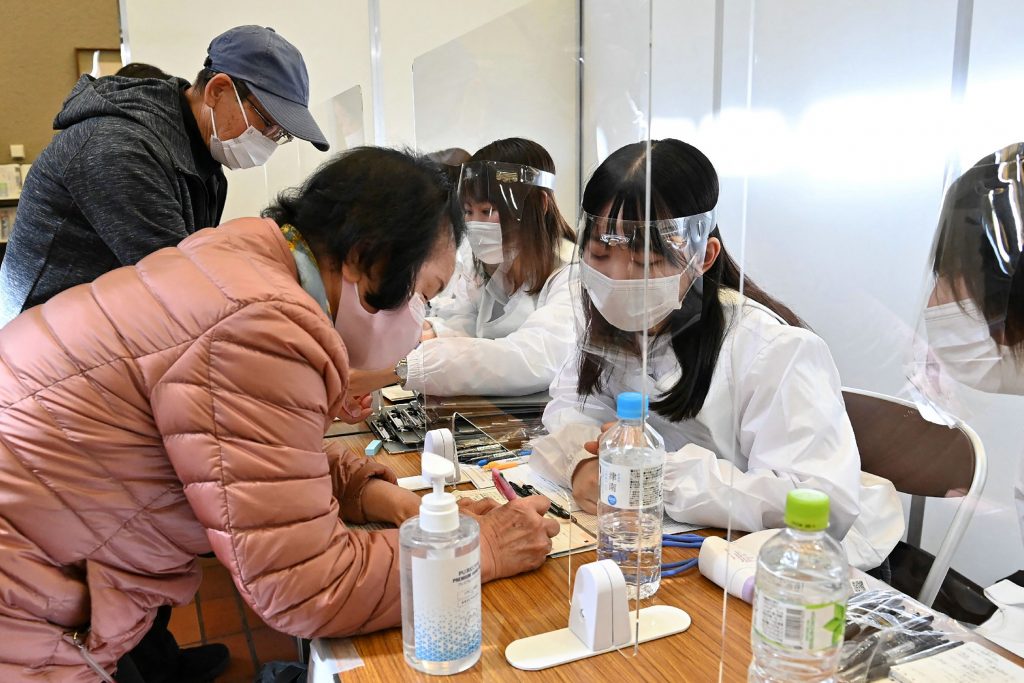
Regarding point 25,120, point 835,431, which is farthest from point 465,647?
point 25,120

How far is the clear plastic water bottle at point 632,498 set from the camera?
845mm

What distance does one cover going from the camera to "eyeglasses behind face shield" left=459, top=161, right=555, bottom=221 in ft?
4.09

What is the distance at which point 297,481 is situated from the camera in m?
0.80

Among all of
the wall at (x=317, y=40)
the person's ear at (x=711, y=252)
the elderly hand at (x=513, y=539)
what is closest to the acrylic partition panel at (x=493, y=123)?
the person's ear at (x=711, y=252)

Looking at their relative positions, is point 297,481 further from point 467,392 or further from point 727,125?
point 467,392

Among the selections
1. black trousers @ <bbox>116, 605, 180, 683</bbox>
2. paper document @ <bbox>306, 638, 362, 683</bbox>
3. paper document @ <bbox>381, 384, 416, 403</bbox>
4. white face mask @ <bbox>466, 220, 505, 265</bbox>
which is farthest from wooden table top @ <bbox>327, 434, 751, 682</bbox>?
black trousers @ <bbox>116, 605, 180, 683</bbox>

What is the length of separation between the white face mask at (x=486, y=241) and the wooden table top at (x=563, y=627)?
61 centimetres

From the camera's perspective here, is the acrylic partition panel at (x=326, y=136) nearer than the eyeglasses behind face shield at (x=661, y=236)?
No

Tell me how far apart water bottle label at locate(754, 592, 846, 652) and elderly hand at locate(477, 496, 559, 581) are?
0.41 meters

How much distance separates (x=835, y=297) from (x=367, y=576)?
39.6 inches

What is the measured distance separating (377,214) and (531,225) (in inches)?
15.7

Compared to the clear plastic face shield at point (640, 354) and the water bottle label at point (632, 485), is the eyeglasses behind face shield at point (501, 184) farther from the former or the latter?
the water bottle label at point (632, 485)

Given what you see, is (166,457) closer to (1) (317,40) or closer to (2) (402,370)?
(2) (402,370)

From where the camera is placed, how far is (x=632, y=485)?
0.84m
